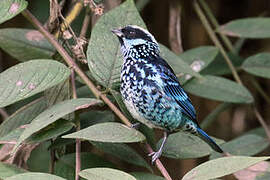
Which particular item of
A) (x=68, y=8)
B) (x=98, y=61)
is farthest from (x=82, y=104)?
(x=68, y=8)

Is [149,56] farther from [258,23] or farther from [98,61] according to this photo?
[258,23]

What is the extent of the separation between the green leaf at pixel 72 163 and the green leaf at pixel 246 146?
32.3 inches

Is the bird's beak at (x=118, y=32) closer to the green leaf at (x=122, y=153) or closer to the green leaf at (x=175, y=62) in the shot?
the green leaf at (x=175, y=62)

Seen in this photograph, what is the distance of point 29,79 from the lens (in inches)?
83.0

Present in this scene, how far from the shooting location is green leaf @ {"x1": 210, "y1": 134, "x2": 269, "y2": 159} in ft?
9.47

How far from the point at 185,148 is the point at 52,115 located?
63cm

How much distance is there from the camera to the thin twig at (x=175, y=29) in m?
3.51

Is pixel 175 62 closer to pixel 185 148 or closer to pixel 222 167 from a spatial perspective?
pixel 185 148

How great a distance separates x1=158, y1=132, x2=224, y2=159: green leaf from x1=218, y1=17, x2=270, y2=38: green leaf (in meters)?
1.15

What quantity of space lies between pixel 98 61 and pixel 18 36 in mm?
723

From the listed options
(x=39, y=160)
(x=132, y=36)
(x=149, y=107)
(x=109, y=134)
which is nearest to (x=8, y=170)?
(x=109, y=134)

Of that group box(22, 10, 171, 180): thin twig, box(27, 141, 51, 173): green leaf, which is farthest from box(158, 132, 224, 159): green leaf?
box(27, 141, 51, 173): green leaf

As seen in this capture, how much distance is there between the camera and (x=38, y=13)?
13.6 ft

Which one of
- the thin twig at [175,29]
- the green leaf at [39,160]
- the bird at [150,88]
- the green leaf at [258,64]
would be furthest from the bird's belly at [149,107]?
the green leaf at [39,160]
